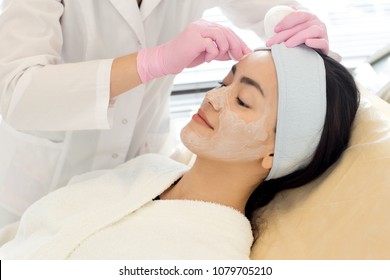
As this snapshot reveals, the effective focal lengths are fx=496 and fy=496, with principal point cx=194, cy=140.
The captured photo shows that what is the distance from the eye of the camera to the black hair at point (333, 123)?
1413mm

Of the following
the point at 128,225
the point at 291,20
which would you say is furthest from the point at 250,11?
the point at 128,225

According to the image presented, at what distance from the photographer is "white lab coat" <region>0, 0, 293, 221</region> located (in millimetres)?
1330

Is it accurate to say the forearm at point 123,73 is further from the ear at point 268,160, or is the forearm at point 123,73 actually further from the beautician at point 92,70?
the ear at point 268,160

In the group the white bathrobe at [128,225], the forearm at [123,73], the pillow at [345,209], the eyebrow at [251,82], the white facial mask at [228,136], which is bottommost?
the white bathrobe at [128,225]

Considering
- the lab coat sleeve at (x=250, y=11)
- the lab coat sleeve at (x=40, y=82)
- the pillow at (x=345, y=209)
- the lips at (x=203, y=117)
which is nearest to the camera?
the pillow at (x=345, y=209)

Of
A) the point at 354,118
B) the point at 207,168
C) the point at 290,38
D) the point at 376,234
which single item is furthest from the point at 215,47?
the point at 376,234

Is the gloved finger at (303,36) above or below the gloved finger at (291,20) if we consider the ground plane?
below

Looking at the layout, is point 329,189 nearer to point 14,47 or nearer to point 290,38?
point 290,38

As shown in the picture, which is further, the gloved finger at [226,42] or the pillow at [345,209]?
the gloved finger at [226,42]

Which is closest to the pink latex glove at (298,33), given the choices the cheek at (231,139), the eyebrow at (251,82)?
the eyebrow at (251,82)

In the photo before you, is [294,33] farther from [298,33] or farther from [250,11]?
[250,11]

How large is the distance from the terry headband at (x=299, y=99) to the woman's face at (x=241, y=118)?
3 cm

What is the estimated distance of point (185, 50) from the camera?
133 centimetres

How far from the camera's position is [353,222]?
1242 mm
